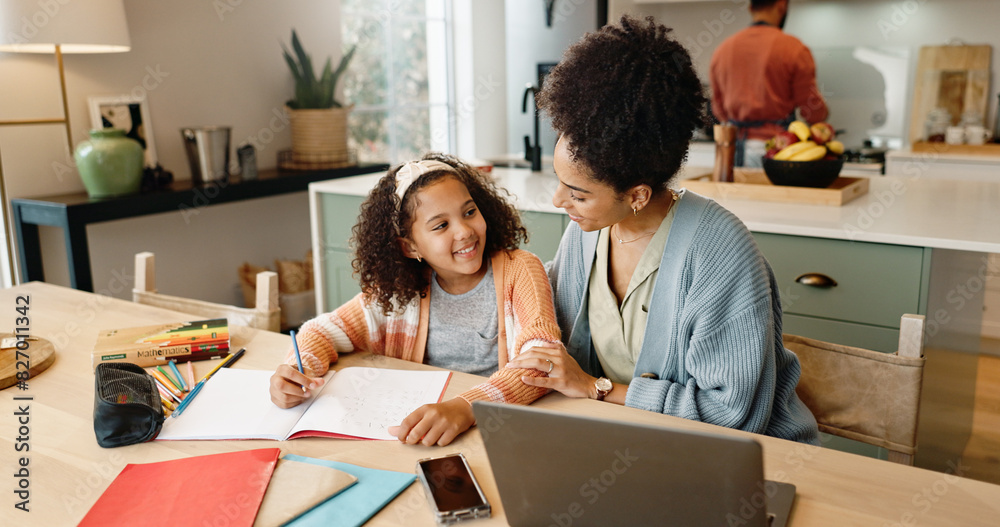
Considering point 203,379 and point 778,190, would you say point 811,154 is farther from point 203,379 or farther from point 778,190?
point 203,379

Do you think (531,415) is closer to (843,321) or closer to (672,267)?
(672,267)

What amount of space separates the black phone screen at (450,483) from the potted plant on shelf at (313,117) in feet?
9.43

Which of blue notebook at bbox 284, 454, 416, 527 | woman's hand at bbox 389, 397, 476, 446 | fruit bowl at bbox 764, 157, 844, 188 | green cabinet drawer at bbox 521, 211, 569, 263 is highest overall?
fruit bowl at bbox 764, 157, 844, 188

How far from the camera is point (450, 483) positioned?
3.08 ft

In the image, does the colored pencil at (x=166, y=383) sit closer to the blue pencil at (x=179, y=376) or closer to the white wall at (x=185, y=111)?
the blue pencil at (x=179, y=376)

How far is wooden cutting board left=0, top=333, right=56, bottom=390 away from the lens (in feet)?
4.27

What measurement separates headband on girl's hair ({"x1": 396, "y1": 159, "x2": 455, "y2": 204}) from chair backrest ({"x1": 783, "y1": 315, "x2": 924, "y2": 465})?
72 centimetres

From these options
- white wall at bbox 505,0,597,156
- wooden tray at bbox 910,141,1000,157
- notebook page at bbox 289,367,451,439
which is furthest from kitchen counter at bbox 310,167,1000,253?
white wall at bbox 505,0,597,156

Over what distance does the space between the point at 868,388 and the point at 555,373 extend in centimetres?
49

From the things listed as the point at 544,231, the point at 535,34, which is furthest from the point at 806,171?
the point at 535,34

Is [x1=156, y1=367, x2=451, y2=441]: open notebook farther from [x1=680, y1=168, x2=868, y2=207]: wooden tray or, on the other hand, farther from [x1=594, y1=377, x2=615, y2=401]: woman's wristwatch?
[x1=680, y1=168, x2=868, y2=207]: wooden tray

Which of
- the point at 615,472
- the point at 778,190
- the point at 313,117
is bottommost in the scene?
the point at 615,472

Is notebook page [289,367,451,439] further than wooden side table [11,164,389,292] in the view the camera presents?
No

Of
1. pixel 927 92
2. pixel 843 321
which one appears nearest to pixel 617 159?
pixel 843 321
